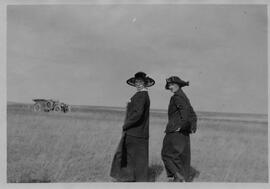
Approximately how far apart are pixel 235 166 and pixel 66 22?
415 centimetres

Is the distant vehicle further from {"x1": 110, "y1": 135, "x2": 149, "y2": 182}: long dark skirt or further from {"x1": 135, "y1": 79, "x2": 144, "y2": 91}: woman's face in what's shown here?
{"x1": 135, "y1": 79, "x2": 144, "y2": 91}: woman's face

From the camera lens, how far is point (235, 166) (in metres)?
8.99

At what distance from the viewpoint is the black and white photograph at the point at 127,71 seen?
898 centimetres

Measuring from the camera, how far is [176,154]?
26.3 ft

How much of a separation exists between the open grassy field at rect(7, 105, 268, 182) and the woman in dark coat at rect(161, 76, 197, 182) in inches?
21.0

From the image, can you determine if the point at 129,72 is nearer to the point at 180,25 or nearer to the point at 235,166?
the point at 180,25

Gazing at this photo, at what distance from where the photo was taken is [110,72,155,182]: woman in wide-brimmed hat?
26.3ft

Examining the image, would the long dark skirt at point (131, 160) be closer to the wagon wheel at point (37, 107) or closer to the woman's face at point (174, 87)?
the woman's face at point (174, 87)

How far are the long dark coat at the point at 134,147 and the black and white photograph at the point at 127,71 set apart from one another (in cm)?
63

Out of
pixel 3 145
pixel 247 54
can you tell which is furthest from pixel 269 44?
pixel 3 145

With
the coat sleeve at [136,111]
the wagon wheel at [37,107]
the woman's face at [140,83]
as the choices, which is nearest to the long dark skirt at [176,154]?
the coat sleeve at [136,111]

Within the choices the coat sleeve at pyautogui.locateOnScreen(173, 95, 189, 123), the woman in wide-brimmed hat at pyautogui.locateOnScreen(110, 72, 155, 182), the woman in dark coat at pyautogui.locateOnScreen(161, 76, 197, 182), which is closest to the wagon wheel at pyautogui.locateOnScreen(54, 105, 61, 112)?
the woman in wide-brimmed hat at pyautogui.locateOnScreen(110, 72, 155, 182)

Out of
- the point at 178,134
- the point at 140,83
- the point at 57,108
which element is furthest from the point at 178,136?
the point at 57,108

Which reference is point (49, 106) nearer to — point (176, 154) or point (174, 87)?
point (174, 87)
